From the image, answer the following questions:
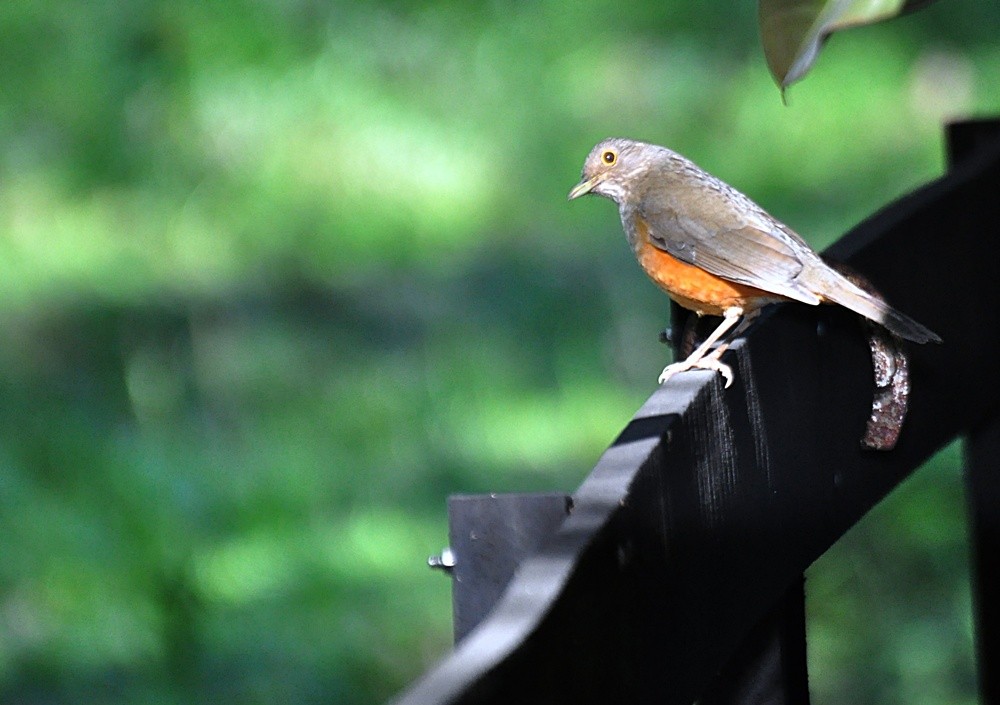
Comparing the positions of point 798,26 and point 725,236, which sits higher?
point 725,236

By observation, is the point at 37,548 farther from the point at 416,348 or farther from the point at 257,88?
the point at 257,88

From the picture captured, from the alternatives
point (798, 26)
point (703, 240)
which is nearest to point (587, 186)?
point (703, 240)

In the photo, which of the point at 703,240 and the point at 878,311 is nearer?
the point at 878,311

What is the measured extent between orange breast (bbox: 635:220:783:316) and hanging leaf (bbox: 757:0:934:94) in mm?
1307

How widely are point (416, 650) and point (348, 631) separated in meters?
0.20

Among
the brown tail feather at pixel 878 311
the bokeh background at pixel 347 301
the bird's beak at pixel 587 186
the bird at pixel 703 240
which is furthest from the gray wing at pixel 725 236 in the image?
the bokeh background at pixel 347 301

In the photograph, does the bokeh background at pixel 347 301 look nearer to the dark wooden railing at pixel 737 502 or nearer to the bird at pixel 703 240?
the bird at pixel 703 240

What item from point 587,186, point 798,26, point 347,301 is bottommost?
point 798,26

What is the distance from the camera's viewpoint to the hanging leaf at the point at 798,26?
0.90 meters

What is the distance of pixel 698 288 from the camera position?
2.35 meters

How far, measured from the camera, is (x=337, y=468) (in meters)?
4.65

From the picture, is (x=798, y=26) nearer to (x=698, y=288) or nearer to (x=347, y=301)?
(x=698, y=288)

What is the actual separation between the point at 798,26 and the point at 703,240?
1388mm

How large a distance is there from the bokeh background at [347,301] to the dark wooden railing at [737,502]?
2.47 meters
